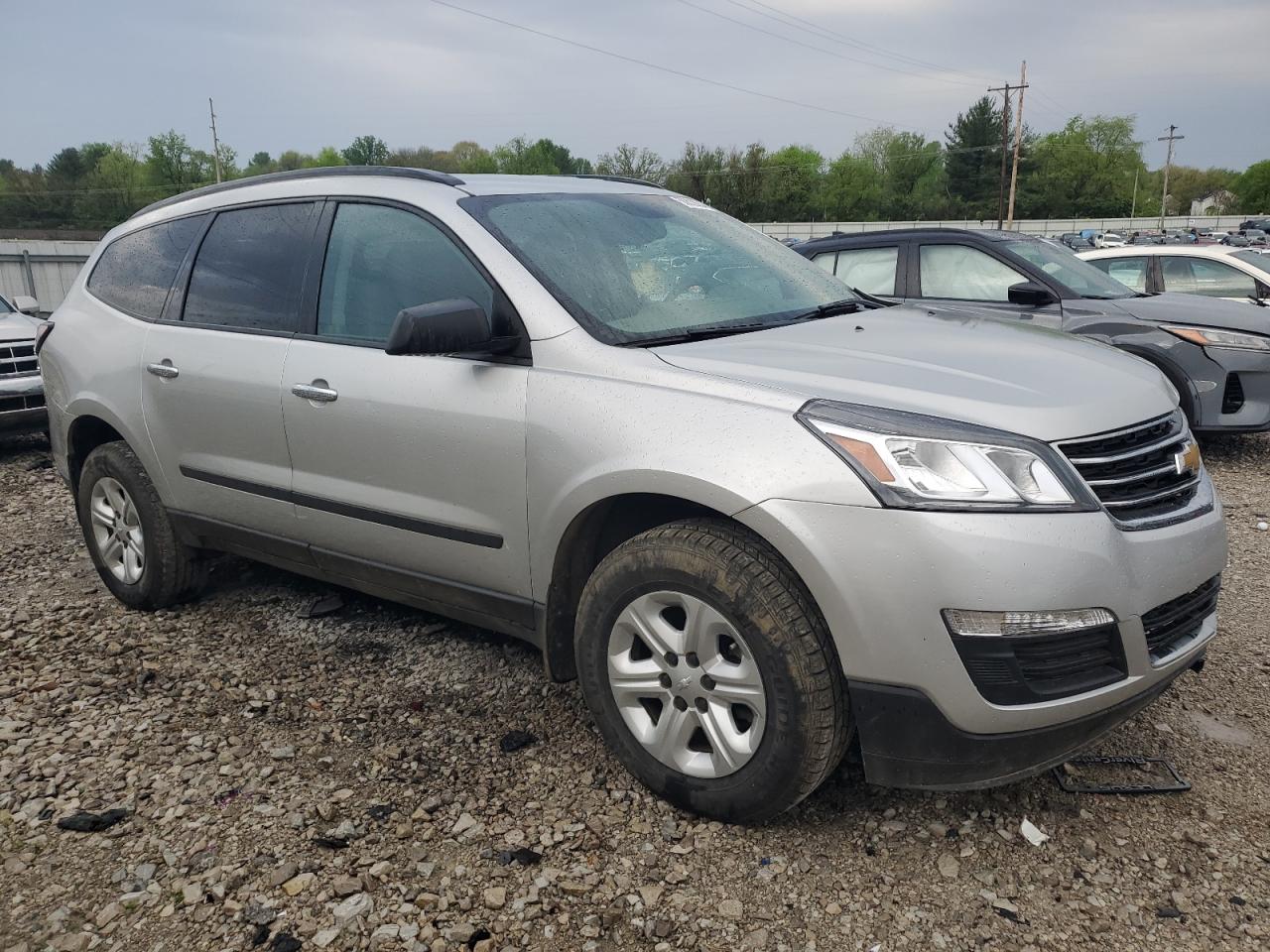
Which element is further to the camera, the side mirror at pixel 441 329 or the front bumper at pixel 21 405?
the front bumper at pixel 21 405

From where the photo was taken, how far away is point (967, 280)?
24.9 ft

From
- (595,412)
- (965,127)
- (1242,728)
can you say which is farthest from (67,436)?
(965,127)

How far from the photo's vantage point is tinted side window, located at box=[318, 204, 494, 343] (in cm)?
319

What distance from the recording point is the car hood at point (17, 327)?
8768mm

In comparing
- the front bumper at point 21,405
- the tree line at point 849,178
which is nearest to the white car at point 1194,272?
the front bumper at point 21,405

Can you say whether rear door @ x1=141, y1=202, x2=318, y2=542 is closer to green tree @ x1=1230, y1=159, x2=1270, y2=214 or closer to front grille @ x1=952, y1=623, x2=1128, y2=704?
front grille @ x1=952, y1=623, x2=1128, y2=704

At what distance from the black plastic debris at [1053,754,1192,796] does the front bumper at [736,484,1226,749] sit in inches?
21.1

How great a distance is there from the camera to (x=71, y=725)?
3.42 meters

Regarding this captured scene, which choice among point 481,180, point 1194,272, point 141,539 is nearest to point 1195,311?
point 1194,272

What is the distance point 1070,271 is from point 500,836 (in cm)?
680

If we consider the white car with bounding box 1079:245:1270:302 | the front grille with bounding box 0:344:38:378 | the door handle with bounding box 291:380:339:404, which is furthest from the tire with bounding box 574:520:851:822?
the white car with bounding box 1079:245:1270:302

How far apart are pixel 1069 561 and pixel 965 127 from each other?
8561 centimetres

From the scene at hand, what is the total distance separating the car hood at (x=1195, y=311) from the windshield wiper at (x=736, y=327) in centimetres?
456

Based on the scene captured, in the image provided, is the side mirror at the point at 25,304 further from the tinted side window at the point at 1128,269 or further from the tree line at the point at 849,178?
the tree line at the point at 849,178
